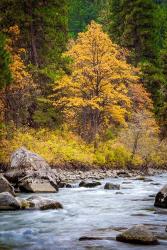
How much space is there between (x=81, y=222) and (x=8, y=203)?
2.73m

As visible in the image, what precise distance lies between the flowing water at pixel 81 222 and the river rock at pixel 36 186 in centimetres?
105

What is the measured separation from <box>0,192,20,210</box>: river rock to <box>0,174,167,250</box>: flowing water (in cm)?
42

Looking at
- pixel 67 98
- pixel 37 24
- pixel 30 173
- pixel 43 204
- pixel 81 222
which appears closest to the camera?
pixel 81 222

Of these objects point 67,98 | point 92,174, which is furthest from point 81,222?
point 67,98

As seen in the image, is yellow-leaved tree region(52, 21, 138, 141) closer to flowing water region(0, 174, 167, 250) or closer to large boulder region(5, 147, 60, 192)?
large boulder region(5, 147, 60, 192)

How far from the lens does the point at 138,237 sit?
9.09 metres

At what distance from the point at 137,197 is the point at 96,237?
7992 millimetres

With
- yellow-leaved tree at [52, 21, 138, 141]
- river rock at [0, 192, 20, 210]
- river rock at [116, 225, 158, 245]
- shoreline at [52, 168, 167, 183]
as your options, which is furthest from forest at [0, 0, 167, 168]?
river rock at [116, 225, 158, 245]

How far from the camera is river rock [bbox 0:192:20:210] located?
1330 cm

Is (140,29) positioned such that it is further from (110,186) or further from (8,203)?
(8,203)

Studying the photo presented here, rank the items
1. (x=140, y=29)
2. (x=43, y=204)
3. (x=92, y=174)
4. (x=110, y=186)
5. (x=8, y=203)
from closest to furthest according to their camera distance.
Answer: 1. (x=8, y=203)
2. (x=43, y=204)
3. (x=110, y=186)
4. (x=92, y=174)
5. (x=140, y=29)

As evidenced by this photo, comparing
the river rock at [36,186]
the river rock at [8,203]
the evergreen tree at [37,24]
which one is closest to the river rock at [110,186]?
the river rock at [36,186]

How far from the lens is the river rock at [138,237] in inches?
354

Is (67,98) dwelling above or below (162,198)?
above
